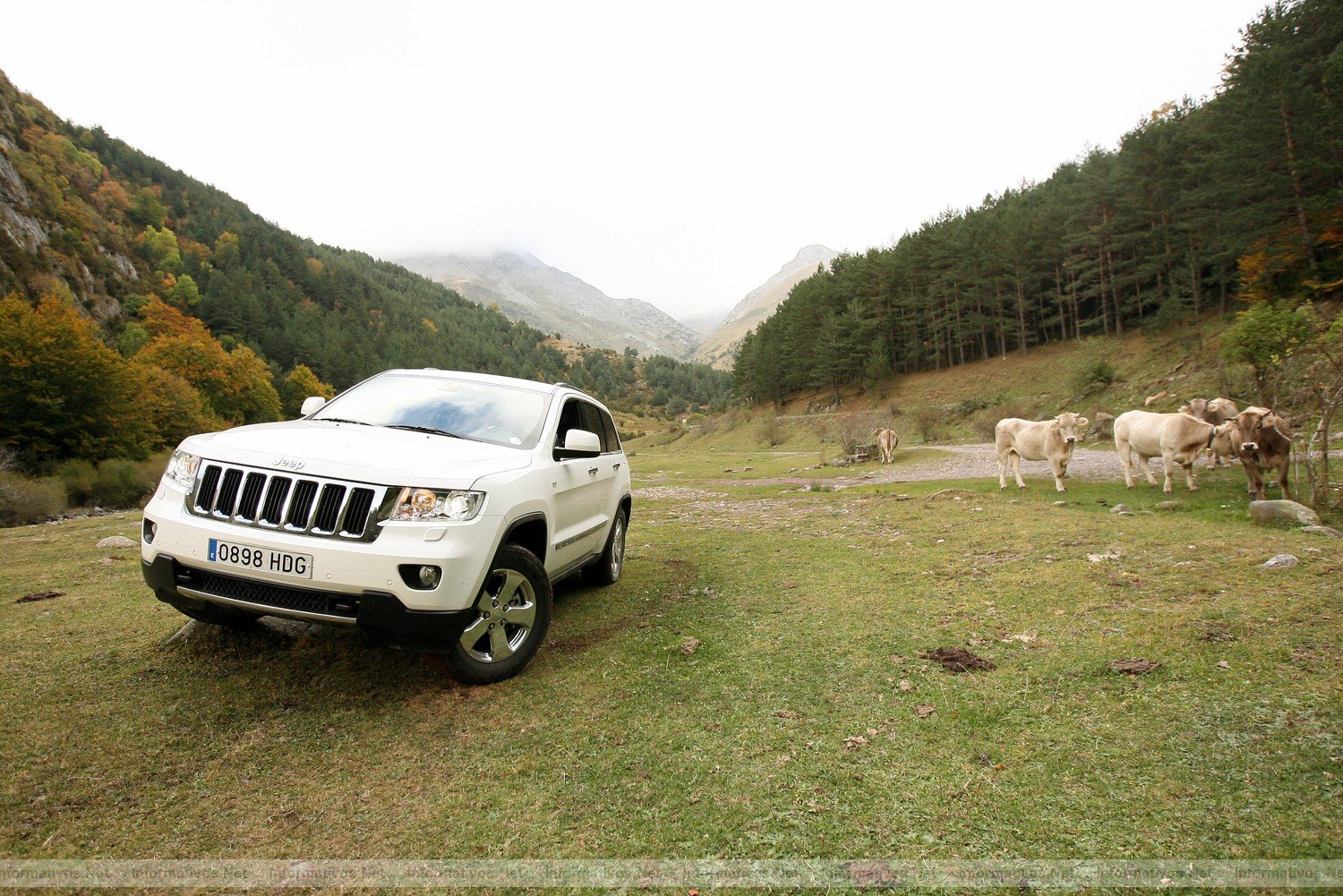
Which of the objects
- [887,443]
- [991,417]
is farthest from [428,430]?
[991,417]

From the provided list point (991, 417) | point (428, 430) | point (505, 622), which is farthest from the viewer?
point (991, 417)

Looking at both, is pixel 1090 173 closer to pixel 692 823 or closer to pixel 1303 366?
pixel 1303 366

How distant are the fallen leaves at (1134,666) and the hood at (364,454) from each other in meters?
4.38

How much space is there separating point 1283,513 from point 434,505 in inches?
395

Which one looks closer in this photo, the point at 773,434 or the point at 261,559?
the point at 261,559

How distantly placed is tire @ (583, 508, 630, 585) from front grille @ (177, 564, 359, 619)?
3.53 m

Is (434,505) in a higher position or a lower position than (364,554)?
higher

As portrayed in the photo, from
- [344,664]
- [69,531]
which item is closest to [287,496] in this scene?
[344,664]

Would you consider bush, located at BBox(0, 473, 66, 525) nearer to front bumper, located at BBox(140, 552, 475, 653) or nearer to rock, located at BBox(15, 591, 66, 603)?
rock, located at BBox(15, 591, 66, 603)

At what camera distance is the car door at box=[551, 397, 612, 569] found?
519 cm

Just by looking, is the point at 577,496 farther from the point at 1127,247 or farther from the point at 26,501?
the point at 1127,247

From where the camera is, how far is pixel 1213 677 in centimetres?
361

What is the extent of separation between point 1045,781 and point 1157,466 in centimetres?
1741

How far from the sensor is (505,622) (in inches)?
170
